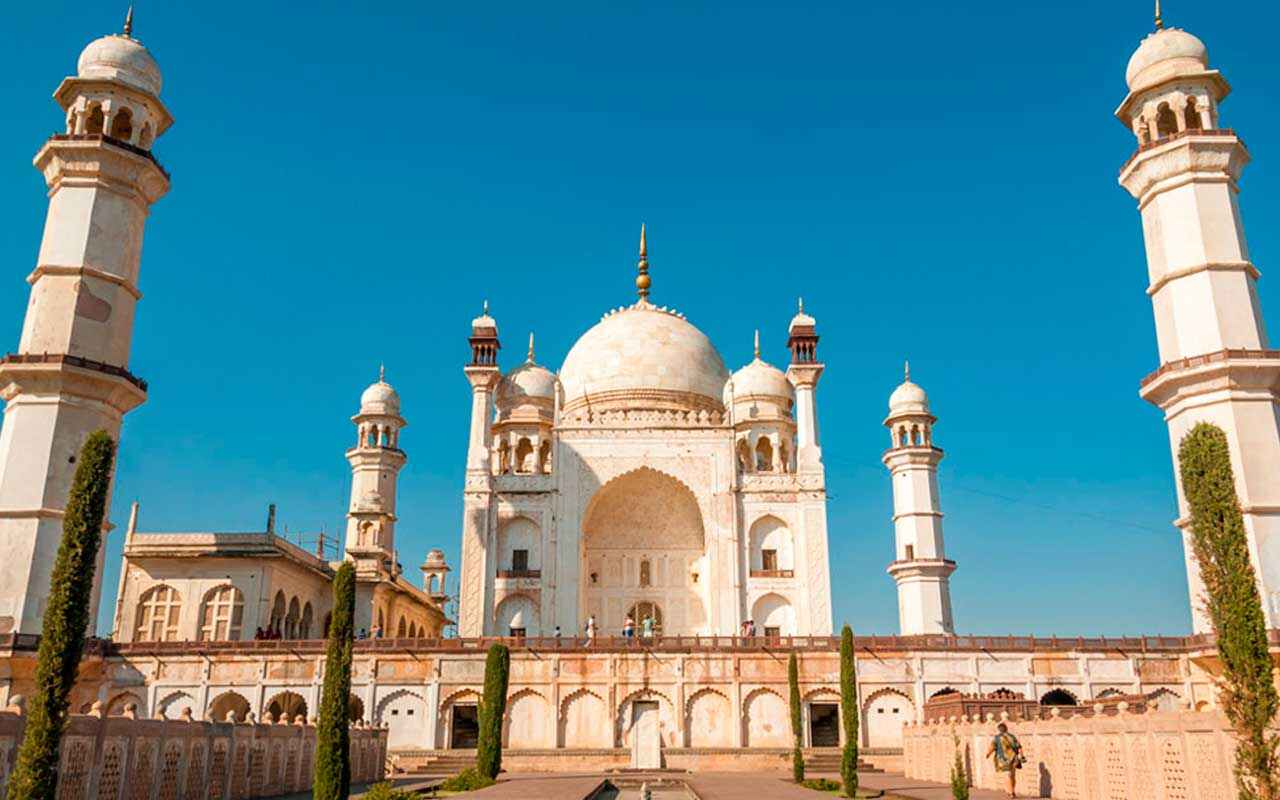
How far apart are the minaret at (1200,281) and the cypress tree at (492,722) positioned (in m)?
16.1

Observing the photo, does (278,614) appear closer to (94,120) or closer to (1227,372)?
(94,120)

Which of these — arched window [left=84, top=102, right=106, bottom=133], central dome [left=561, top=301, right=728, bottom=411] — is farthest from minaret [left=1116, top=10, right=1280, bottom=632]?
arched window [left=84, top=102, right=106, bottom=133]

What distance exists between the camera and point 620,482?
36.7 metres

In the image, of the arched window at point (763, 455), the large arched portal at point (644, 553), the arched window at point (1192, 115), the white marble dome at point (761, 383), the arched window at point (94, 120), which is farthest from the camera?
the white marble dome at point (761, 383)

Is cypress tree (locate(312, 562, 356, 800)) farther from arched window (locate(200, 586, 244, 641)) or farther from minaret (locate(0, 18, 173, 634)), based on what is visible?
arched window (locate(200, 586, 244, 641))

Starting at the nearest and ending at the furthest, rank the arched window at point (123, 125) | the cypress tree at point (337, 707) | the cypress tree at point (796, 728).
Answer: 1. the cypress tree at point (337, 707)
2. the cypress tree at point (796, 728)
3. the arched window at point (123, 125)

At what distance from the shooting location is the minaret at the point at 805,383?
3575 centimetres

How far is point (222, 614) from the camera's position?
31922mm

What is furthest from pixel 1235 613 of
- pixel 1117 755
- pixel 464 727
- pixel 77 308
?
pixel 77 308

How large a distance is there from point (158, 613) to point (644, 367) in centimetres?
1913

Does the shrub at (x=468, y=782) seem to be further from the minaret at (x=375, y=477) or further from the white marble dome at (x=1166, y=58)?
the white marble dome at (x=1166, y=58)

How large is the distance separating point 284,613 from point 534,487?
902cm

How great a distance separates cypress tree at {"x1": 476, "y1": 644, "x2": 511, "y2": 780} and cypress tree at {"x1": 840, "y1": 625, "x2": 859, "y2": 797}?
6.37 meters

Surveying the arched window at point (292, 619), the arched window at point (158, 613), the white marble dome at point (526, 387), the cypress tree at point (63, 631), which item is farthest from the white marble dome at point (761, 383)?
the cypress tree at point (63, 631)
